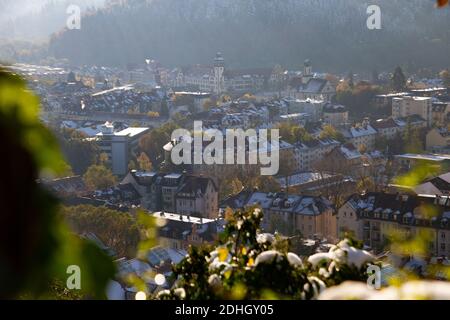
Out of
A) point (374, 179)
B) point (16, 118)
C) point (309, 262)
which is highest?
point (16, 118)

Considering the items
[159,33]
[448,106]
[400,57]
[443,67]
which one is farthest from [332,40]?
[448,106]

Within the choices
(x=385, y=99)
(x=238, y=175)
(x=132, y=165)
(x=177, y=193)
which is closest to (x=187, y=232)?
(x=177, y=193)

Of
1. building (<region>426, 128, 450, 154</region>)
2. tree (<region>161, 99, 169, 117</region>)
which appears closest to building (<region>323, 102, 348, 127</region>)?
tree (<region>161, 99, 169, 117</region>)

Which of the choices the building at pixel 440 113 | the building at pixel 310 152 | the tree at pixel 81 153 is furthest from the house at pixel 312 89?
the tree at pixel 81 153

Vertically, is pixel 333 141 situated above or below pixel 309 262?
below
